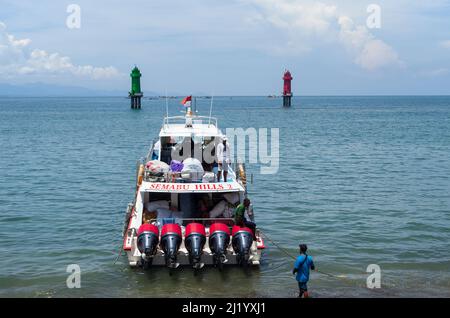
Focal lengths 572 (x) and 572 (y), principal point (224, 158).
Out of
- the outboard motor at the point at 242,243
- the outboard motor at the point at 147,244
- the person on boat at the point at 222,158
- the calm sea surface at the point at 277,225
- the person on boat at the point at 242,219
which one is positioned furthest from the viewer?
the person on boat at the point at 222,158

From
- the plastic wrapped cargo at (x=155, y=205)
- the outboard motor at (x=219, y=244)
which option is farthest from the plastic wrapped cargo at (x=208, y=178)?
the outboard motor at (x=219, y=244)

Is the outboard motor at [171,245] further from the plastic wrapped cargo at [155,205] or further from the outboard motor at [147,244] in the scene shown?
the plastic wrapped cargo at [155,205]

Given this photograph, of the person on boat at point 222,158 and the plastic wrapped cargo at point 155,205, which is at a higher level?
the person on boat at point 222,158

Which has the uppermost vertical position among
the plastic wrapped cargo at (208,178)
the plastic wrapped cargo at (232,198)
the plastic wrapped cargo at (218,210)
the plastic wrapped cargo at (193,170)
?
the plastic wrapped cargo at (193,170)

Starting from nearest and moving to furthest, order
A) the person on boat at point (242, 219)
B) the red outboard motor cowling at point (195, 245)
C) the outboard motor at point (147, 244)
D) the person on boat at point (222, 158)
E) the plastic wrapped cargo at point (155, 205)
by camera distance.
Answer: the outboard motor at point (147, 244), the red outboard motor cowling at point (195, 245), the person on boat at point (242, 219), the plastic wrapped cargo at point (155, 205), the person on boat at point (222, 158)

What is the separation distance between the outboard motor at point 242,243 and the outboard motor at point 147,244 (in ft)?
6.66

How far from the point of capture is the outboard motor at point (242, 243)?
48.3 ft

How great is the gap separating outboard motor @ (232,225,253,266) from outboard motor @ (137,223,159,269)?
2.03m

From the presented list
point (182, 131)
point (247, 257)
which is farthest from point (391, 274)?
point (182, 131)

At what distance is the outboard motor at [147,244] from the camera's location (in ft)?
47.4

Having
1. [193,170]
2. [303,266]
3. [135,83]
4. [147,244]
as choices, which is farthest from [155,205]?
[135,83]

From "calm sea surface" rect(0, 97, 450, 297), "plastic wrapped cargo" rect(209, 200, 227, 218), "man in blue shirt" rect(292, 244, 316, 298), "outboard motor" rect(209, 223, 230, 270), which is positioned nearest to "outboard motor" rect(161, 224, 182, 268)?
"calm sea surface" rect(0, 97, 450, 297)

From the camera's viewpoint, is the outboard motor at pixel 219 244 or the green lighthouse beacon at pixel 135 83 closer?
the outboard motor at pixel 219 244

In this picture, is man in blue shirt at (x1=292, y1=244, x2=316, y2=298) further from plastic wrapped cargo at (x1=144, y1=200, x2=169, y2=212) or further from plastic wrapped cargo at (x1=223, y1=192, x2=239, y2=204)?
plastic wrapped cargo at (x1=144, y1=200, x2=169, y2=212)
